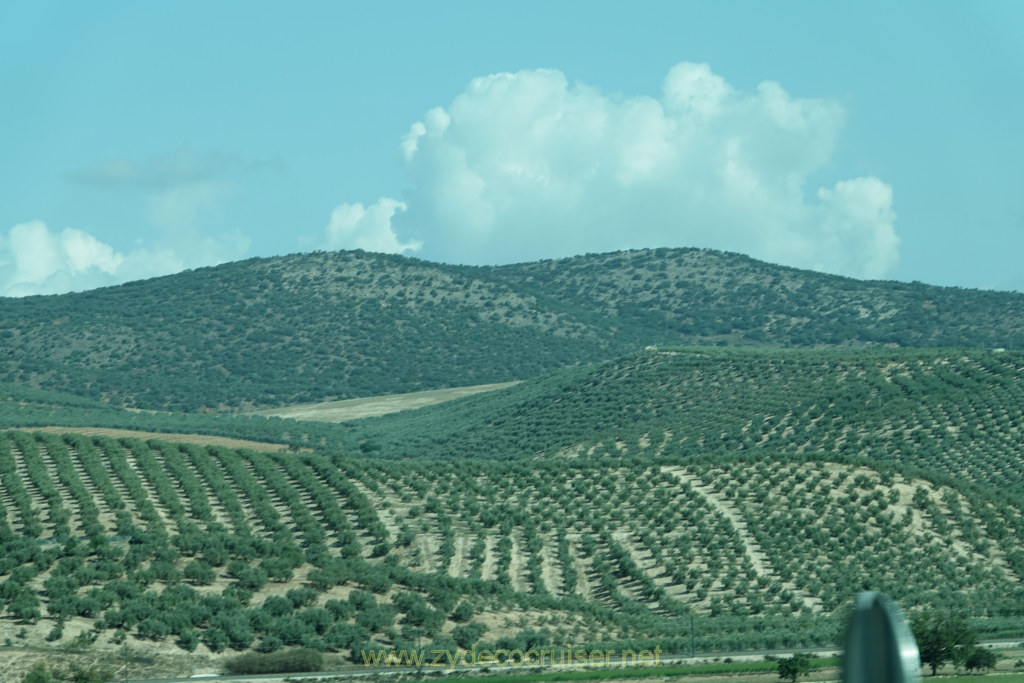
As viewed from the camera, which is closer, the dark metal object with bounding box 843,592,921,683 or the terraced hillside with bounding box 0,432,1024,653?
the dark metal object with bounding box 843,592,921,683

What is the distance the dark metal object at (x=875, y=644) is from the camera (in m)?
4.78

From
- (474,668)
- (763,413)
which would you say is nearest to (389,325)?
(763,413)

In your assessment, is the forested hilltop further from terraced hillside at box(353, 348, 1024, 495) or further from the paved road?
the paved road

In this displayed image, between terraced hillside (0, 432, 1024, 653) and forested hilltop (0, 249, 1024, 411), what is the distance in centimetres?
7203

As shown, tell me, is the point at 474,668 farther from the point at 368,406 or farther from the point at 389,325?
the point at 389,325

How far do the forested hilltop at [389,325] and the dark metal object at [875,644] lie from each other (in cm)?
11876

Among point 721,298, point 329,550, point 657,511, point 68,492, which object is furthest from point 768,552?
point 721,298

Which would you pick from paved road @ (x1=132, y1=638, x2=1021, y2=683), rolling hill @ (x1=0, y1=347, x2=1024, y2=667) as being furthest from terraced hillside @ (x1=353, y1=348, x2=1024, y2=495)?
paved road @ (x1=132, y1=638, x2=1021, y2=683)

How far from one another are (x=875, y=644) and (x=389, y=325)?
A: 14490cm

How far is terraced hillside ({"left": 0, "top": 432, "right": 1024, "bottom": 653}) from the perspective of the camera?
106 feet

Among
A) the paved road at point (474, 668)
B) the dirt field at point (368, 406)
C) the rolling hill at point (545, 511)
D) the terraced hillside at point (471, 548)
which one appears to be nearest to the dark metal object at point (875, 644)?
the paved road at point (474, 668)

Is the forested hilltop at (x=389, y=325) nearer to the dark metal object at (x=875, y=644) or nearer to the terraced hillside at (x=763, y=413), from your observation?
the terraced hillside at (x=763, y=413)

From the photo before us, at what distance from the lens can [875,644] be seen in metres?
4.91

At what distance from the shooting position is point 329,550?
4303 centimetres
